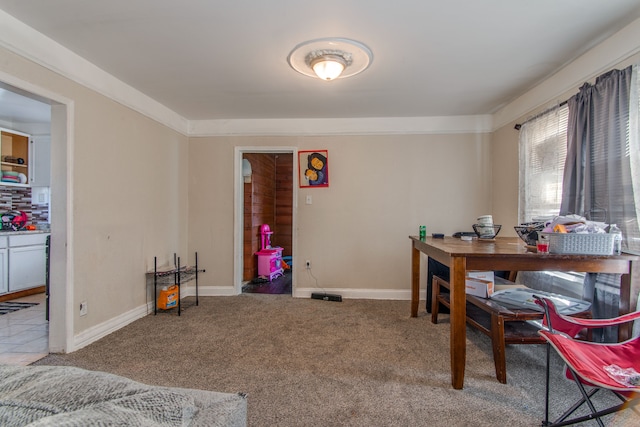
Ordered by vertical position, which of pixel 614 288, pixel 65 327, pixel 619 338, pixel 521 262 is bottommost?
pixel 65 327

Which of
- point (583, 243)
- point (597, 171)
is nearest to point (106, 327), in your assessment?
point (583, 243)

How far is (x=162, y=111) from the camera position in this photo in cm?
333

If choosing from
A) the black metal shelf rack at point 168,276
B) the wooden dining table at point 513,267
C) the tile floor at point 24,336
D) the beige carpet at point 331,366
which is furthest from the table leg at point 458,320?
the tile floor at point 24,336

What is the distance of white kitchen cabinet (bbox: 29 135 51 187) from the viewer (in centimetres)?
413

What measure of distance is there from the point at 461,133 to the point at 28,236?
563 cm

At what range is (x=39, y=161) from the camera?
4.15 metres

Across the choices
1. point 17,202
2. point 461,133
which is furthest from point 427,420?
point 17,202

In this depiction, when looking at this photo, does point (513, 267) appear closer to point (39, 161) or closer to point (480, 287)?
point (480, 287)

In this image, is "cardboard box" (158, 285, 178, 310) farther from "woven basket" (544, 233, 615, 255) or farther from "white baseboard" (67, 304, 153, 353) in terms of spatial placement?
"woven basket" (544, 233, 615, 255)

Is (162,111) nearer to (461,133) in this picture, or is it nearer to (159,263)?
(159,263)

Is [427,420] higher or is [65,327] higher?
[65,327]

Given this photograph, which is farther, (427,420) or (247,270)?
(247,270)

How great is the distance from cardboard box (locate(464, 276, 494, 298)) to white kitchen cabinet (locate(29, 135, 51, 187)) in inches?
214

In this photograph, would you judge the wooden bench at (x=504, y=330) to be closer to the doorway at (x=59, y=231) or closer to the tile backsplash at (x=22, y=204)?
A: the doorway at (x=59, y=231)
